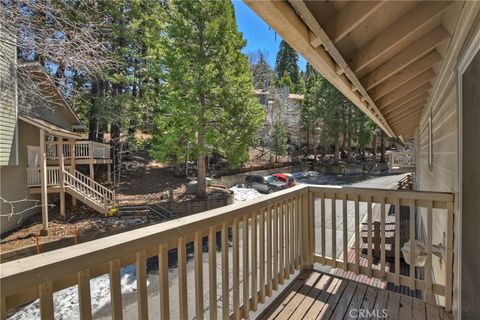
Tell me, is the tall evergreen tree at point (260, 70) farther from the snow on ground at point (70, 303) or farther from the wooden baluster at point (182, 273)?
the wooden baluster at point (182, 273)

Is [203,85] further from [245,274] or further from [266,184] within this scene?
[245,274]

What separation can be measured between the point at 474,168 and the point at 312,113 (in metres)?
24.9

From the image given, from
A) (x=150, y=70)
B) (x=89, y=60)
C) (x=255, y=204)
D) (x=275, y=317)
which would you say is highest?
(x=150, y=70)

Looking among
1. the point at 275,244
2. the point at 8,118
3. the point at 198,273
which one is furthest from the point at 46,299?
the point at 8,118

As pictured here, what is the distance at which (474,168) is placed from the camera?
1561 mm

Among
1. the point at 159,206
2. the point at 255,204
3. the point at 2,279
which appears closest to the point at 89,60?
the point at 255,204

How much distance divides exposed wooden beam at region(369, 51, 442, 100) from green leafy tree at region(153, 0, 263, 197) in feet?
24.7

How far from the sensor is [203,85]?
32.3ft

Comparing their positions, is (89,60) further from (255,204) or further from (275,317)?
(275,317)

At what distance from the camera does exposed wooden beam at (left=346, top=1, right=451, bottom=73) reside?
1704 millimetres

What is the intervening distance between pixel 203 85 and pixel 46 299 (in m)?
9.58

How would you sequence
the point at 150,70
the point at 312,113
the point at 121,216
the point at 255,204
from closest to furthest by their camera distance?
the point at 255,204
the point at 121,216
the point at 150,70
the point at 312,113

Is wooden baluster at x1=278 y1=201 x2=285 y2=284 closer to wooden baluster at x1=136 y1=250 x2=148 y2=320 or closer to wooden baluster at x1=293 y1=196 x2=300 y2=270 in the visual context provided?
wooden baluster at x1=293 y1=196 x2=300 y2=270

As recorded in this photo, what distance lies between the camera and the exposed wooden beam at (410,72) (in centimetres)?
267
